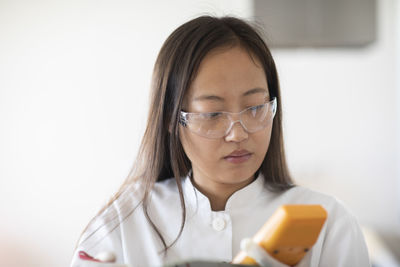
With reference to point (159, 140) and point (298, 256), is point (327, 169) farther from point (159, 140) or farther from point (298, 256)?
point (298, 256)

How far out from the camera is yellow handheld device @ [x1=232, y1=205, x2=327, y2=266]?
0.51 m

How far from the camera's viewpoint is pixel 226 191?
95cm

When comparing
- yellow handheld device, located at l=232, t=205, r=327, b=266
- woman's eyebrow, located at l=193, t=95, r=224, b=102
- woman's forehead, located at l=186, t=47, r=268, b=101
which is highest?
woman's forehead, located at l=186, t=47, r=268, b=101

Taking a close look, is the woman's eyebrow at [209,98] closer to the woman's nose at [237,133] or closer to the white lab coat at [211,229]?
the woman's nose at [237,133]

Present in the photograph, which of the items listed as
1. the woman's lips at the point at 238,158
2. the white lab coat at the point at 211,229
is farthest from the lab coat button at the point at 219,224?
the woman's lips at the point at 238,158

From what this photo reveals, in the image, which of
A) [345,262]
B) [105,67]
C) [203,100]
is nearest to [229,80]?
[203,100]

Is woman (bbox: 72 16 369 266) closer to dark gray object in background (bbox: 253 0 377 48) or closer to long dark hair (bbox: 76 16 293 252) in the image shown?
long dark hair (bbox: 76 16 293 252)

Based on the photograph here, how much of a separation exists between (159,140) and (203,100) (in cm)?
19

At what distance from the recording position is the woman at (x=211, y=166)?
84 centimetres

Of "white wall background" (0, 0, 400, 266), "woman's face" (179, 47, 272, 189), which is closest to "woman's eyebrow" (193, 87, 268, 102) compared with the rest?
"woman's face" (179, 47, 272, 189)

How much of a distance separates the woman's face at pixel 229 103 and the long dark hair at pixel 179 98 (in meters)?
0.03

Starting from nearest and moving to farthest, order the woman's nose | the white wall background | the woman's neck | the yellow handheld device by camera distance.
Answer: the yellow handheld device → the woman's nose → the woman's neck → the white wall background

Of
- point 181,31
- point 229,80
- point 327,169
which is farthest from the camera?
point 327,169

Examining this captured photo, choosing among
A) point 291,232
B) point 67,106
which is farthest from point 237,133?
point 67,106
